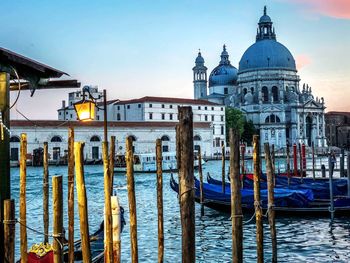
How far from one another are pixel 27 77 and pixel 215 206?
9109mm

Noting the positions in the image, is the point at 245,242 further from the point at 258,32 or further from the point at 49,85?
the point at 258,32

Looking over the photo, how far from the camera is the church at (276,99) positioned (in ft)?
210

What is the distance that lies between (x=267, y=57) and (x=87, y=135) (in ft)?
93.7

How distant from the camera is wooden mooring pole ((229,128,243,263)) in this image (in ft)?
16.1

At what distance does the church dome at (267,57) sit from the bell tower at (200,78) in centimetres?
1291

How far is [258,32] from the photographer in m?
70.6

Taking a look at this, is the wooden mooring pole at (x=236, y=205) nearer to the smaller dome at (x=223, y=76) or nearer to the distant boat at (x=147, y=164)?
the distant boat at (x=147, y=164)

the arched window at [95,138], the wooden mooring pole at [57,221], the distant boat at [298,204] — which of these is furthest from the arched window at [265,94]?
the wooden mooring pole at [57,221]

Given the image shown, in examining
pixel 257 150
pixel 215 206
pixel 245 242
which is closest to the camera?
pixel 257 150

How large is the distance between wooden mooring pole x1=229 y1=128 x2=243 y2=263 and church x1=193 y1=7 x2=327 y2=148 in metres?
58.4

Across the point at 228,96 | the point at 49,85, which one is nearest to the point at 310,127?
the point at 228,96

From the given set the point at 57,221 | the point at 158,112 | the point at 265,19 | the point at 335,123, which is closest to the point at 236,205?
the point at 57,221

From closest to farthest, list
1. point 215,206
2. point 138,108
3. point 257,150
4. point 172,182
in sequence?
point 257,150 < point 215,206 < point 172,182 < point 138,108

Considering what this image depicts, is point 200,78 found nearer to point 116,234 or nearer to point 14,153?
point 14,153
